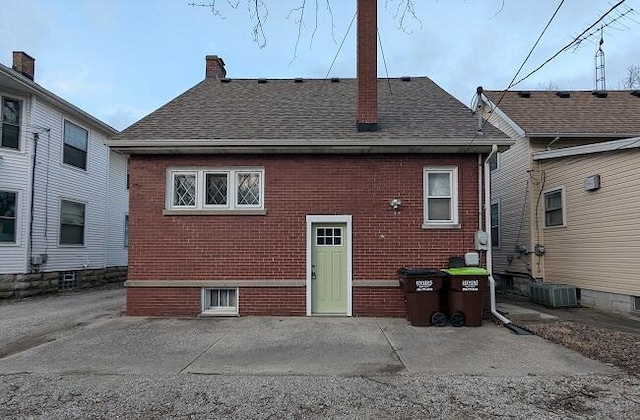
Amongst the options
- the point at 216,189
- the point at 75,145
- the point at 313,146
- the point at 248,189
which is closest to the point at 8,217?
the point at 75,145

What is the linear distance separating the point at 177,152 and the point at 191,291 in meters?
3.05

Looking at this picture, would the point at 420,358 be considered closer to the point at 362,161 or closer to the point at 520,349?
the point at 520,349

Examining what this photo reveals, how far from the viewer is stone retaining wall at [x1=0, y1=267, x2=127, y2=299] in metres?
14.1

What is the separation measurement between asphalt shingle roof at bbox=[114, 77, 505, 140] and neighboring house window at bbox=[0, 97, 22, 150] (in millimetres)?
5921

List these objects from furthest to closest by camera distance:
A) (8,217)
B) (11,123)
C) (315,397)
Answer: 1. (11,123)
2. (8,217)
3. (315,397)

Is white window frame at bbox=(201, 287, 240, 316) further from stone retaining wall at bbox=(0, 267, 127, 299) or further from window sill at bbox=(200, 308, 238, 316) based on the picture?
stone retaining wall at bbox=(0, 267, 127, 299)

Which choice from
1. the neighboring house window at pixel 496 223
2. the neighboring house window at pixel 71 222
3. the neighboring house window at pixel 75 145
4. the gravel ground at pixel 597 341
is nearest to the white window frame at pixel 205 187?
the gravel ground at pixel 597 341

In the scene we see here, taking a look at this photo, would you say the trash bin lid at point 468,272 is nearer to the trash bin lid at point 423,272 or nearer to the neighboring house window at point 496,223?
the trash bin lid at point 423,272

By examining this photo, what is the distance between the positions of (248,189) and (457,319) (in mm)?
5163

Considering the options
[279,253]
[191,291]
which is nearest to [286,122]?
[279,253]

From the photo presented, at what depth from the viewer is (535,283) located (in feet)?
42.7

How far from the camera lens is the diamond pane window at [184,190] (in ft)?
34.3

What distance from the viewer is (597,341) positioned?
25.8 feet

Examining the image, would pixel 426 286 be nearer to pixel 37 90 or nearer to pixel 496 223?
pixel 496 223
